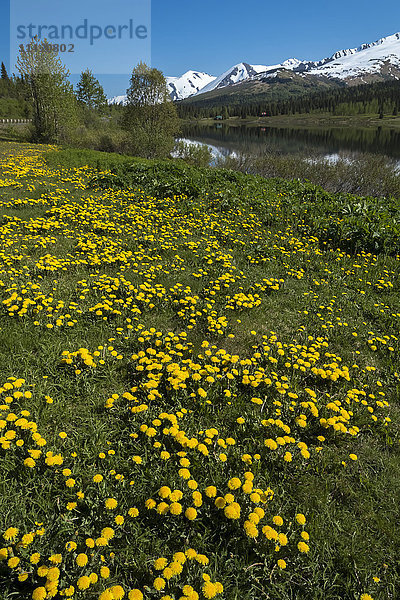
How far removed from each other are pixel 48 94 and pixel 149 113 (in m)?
12.8

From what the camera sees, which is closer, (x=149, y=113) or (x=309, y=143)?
(x=149, y=113)

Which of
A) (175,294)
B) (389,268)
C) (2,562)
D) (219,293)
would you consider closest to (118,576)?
(2,562)

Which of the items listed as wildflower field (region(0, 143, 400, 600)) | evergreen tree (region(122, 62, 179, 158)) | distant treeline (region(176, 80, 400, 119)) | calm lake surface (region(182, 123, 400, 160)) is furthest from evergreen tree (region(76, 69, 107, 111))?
distant treeline (region(176, 80, 400, 119))

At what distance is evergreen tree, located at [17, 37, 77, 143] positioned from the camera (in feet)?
108

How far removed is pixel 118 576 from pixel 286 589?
1.21 metres

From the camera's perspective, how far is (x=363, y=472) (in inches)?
124

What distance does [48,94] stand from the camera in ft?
112

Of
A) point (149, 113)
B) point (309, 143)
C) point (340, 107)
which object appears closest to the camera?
point (149, 113)

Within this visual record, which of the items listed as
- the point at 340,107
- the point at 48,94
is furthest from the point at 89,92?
the point at 340,107

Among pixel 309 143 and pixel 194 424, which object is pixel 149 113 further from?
pixel 309 143

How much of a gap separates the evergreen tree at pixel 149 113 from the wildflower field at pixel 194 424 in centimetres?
2637

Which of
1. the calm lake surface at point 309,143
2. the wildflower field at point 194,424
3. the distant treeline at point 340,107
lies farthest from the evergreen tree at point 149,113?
the distant treeline at point 340,107

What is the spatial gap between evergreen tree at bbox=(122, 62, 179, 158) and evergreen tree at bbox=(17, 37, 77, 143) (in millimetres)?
9289

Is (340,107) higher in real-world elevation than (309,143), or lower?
higher
